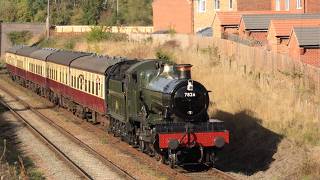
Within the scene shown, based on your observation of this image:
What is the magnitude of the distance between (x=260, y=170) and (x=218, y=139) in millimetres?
2780

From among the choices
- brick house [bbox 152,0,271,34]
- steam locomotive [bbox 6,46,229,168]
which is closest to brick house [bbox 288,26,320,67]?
steam locomotive [bbox 6,46,229,168]

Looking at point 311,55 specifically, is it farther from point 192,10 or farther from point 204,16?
point 192,10

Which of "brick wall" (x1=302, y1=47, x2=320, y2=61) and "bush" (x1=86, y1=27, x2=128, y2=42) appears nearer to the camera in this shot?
"brick wall" (x1=302, y1=47, x2=320, y2=61)

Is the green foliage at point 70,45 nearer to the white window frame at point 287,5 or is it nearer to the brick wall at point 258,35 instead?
the white window frame at point 287,5

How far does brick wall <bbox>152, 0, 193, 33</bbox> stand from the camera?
2707 inches

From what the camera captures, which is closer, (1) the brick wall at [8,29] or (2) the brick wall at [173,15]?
(2) the brick wall at [173,15]

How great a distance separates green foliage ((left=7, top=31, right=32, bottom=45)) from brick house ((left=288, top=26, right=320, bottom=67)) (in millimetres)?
62755

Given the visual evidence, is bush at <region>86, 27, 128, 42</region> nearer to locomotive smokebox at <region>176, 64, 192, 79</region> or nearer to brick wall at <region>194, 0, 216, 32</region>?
brick wall at <region>194, 0, 216, 32</region>

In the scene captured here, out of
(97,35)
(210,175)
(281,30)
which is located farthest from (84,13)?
(210,175)

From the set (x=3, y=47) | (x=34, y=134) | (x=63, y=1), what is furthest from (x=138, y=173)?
(x=63, y=1)

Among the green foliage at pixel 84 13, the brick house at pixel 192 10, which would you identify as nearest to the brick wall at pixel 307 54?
the brick house at pixel 192 10

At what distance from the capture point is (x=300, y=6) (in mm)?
52906

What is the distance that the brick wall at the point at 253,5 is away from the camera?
6153 cm

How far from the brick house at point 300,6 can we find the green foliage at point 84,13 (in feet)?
202
